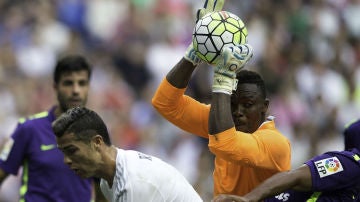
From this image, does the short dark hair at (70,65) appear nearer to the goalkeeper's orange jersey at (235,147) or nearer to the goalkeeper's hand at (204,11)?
the goalkeeper's orange jersey at (235,147)

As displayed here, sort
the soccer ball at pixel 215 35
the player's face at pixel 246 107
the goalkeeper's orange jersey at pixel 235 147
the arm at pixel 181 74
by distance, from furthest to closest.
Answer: the arm at pixel 181 74 < the player's face at pixel 246 107 < the soccer ball at pixel 215 35 < the goalkeeper's orange jersey at pixel 235 147

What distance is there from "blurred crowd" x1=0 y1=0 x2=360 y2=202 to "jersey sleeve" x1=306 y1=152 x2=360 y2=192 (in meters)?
6.18

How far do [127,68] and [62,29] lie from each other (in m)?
1.30

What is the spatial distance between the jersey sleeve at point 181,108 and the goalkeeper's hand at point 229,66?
82cm

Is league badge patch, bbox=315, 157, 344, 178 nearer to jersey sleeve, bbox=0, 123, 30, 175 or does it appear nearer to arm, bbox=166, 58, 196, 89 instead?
arm, bbox=166, 58, 196, 89

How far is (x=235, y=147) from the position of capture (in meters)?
6.22

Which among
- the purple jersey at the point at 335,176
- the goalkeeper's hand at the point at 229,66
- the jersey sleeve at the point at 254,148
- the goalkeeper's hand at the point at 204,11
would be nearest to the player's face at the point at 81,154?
the jersey sleeve at the point at 254,148

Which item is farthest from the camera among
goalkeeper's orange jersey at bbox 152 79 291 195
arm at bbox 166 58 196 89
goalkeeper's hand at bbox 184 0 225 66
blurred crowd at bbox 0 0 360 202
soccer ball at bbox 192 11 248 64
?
blurred crowd at bbox 0 0 360 202

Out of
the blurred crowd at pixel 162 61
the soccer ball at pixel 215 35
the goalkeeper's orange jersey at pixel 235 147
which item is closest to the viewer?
the goalkeeper's orange jersey at pixel 235 147

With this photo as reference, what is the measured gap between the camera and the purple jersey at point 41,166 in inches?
321

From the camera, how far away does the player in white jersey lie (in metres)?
6.06

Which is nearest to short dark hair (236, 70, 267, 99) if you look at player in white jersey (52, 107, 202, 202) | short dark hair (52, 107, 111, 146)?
player in white jersey (52, 107, 202, 202)

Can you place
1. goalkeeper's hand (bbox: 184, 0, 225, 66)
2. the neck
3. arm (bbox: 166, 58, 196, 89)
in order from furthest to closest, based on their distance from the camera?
arm (bbox: 166, 58, 196, 89) < goalkeeper's hand (bbox: 184, 0, 225, 66) < the neck

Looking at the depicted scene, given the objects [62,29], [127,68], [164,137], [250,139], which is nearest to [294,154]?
[164,137]
